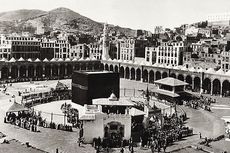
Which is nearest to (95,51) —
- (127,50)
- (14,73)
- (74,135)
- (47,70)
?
(127,50)

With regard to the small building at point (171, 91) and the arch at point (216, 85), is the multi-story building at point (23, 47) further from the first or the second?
the arch at point (216, 85)

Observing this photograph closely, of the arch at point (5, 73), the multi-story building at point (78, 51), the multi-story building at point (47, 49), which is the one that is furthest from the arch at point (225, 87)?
the multi-story building at point (47, 49)

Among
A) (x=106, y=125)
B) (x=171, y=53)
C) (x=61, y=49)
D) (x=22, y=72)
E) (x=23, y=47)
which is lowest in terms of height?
(x=106, y=125)

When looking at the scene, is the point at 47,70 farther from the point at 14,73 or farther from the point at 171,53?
the point at 171,53

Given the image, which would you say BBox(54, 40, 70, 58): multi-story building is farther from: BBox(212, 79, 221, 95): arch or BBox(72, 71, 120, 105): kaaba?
BBox(72, 71, 120, 105): kaaba

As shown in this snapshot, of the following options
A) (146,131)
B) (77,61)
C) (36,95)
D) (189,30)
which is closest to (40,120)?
(146,131)

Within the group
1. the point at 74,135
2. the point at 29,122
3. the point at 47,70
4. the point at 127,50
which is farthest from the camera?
the point at 127,50
